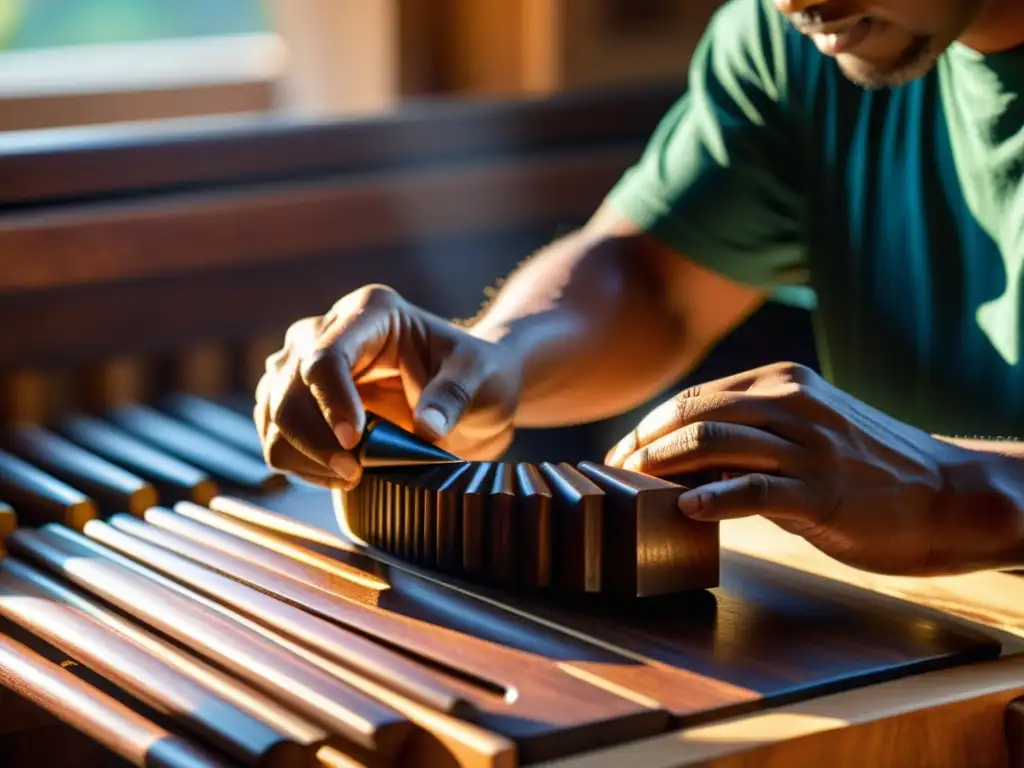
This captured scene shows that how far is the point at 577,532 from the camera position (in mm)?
1101

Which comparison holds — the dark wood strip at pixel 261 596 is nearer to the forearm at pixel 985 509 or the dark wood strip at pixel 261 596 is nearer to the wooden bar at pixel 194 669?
the wooden bar at pixel 194 669

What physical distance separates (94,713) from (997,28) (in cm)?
97

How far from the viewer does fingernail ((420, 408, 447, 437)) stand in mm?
1289

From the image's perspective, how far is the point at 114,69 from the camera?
2904 mm

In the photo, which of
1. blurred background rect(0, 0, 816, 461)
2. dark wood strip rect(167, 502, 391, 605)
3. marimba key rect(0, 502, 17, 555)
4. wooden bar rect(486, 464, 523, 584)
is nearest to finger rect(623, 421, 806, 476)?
wooden bar rect(486, 464, 523, 584)

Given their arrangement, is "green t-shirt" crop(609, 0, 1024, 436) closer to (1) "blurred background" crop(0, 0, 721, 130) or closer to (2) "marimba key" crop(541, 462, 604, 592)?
(2) "marimba key" crop(541, 462, 604, 592)

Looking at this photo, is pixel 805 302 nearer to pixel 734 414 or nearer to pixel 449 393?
pixel 449 393

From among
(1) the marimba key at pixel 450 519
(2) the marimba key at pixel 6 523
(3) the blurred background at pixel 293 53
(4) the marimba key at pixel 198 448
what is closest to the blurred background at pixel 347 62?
(3) the blurred background at pixel 293 53

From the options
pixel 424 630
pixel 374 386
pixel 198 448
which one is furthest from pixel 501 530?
pixel 198 448

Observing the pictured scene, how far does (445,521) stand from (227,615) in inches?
6.9

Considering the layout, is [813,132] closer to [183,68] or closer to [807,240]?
[807,240]

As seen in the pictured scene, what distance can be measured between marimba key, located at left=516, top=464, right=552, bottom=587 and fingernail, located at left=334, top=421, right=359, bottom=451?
6.0 inches

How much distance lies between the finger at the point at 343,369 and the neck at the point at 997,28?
0.59m

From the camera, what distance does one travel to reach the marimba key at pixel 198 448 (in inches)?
59.2
